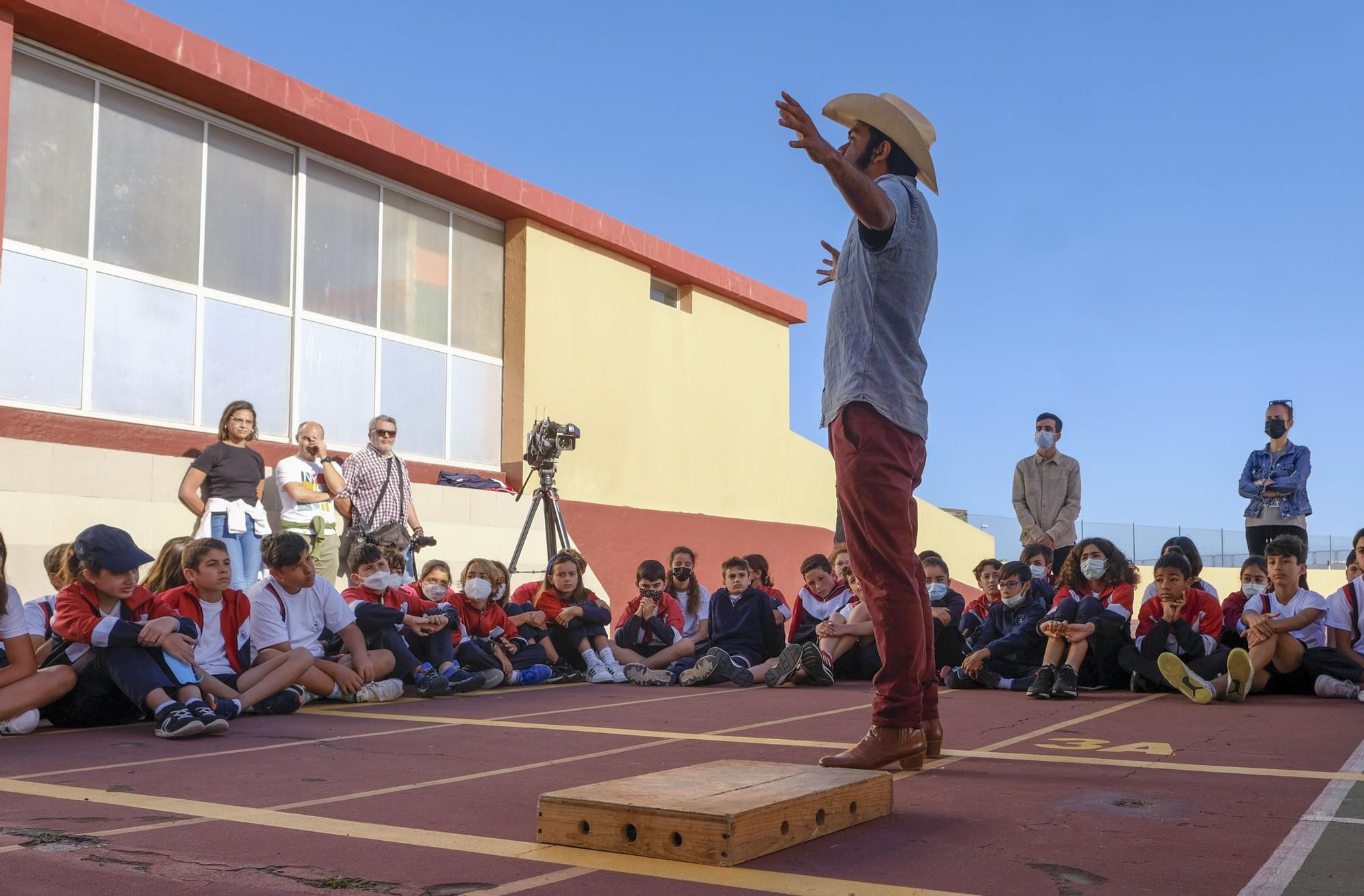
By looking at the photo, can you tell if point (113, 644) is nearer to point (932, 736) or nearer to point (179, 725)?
point (179, 725)

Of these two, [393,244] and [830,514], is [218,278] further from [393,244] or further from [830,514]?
[830,514]

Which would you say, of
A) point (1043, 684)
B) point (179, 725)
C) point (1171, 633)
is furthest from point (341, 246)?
point (1171, 633)

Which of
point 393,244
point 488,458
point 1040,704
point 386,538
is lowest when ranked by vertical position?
point 1040,704

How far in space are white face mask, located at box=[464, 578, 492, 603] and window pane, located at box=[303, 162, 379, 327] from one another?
555 centimetres

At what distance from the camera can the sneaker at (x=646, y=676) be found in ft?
29.2

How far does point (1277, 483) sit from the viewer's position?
974 cm

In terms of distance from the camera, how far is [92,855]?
9.53ft

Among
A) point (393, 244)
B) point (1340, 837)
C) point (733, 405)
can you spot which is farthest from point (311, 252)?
point (1340, 837)

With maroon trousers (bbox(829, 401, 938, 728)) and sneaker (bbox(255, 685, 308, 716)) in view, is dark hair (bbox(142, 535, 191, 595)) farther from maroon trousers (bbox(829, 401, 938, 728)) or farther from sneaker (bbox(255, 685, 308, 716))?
maroon trousers (bbox(829, 401, 938, 728))

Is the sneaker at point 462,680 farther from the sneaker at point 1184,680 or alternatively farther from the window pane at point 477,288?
the window pane at point 477,288

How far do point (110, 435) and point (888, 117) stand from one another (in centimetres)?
943

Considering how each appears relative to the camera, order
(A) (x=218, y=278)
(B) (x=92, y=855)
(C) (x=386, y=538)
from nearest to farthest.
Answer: (B) (x=92, y=855), (C) (x=386, y=538), (A) (x=218, y=278)

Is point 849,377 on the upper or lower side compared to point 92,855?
upper

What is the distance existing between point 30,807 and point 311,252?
10919 millimetres
